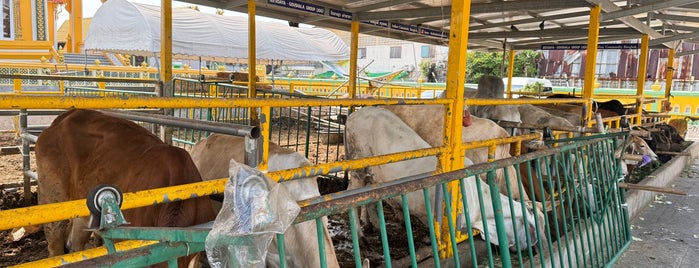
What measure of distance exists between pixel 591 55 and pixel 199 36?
6901 millimetres

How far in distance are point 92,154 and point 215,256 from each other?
7.70ft

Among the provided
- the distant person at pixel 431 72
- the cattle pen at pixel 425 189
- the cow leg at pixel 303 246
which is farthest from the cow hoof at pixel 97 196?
the distant person at pixel 431 72

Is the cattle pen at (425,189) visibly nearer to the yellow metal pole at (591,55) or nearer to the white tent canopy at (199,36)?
the yellow metal pole at (591,55)

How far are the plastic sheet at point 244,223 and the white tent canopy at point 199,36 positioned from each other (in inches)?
294

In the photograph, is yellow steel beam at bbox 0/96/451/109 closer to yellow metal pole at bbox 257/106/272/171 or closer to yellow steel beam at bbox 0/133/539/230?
yellow metal pole at bbox 257/106/272/171

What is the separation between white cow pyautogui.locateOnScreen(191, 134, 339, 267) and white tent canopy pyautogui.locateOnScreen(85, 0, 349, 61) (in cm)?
460

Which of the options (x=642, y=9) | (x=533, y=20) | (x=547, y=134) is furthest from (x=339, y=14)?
(x=642, y=9)

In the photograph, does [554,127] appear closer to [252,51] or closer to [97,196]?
[252,51]

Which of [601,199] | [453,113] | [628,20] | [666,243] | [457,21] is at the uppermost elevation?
[628,20]

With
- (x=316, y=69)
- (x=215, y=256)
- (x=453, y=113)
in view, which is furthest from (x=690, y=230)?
(x=316, y=69)

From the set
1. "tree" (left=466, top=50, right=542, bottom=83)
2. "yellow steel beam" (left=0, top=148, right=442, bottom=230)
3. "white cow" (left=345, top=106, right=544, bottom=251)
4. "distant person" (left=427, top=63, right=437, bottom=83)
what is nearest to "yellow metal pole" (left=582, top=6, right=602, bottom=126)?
"white cow" (left=345, top=106, right=544, bottom=251)

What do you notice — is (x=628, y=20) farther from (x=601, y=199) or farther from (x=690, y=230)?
(x=601, y=199)

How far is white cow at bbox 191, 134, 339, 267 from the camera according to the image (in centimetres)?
269

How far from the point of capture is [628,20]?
24.0ft
